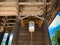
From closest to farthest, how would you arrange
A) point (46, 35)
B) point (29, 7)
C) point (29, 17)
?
point (46, 35) → point (29, 17) → point (29, 7)

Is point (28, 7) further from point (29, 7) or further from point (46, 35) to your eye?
point (46, 35)

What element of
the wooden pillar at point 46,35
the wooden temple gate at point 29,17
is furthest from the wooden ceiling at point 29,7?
the wooden pillar at point 46,35

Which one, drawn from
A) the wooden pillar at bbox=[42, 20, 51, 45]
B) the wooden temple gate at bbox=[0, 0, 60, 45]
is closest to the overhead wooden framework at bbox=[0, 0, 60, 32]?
the wooden temple gate at bbox=[0, 0, 60, 45]

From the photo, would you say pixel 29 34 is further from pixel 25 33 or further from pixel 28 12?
pixel 28 12

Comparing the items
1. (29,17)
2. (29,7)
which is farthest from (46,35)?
(29,7)

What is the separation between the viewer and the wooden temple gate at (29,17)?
18.3 feet

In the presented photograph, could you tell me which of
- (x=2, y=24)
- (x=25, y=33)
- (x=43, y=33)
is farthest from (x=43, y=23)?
(x=2, y=24)

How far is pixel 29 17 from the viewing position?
6.34 meters

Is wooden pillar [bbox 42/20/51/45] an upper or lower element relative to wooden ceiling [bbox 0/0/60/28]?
lower

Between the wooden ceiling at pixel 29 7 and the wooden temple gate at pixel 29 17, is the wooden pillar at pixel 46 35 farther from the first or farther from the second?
the wooden ceiling at pixel 29 7

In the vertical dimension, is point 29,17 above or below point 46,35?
above

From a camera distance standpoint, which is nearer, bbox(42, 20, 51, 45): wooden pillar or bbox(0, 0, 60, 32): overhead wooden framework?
bbox(42, 20, 51, 45): wooden pillar

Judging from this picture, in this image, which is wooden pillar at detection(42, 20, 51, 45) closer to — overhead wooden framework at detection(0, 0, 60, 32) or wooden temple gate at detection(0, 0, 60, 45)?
wooden temple gate at detection(0, 0, 60, 45)

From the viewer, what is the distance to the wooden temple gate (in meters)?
5.59
